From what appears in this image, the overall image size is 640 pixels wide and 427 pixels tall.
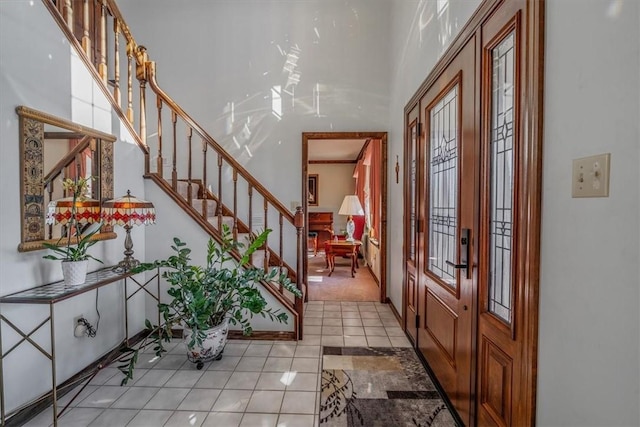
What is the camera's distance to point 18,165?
187 centimetres

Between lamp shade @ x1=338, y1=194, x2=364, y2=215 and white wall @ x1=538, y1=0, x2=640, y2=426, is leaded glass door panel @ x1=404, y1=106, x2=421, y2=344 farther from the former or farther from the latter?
lamp shade @ x1=338, y1=194, x2=364, y2=215

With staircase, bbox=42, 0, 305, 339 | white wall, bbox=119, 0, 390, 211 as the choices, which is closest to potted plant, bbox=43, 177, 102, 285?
staircase, bbox=42, 0, 305, 339

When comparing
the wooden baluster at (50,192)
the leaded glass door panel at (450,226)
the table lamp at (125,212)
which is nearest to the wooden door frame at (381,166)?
the leaded glass door panel at (450,226)

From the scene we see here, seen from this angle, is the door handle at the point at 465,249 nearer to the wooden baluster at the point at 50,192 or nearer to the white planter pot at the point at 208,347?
the white planter pot at the point at 208,347

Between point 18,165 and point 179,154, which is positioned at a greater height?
point 179,154

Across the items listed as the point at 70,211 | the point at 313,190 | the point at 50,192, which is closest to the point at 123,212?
the point at 70,211

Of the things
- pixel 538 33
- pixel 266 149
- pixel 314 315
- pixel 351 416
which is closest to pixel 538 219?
pixel 538 33

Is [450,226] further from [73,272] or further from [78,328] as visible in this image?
[78,328]

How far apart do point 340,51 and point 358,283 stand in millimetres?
3352

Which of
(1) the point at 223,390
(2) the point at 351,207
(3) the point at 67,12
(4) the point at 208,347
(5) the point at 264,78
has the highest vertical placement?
(5) the point at 264,78

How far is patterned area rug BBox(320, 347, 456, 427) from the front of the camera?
192 cm

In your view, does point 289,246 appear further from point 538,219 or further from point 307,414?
point 538,219

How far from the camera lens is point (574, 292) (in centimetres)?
100

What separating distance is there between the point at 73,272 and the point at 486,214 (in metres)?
2.39
